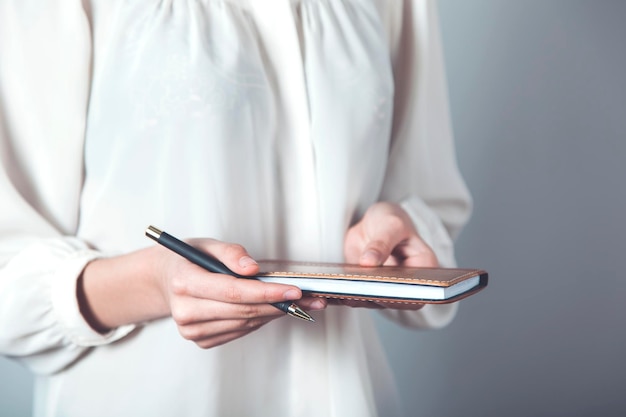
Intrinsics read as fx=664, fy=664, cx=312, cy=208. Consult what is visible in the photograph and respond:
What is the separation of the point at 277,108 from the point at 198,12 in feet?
0.43

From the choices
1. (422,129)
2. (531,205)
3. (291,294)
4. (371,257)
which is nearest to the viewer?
(291,294)

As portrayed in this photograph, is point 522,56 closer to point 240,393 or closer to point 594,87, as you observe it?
point 594,87

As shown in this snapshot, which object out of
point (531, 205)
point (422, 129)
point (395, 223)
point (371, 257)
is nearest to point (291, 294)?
point (371, 257)

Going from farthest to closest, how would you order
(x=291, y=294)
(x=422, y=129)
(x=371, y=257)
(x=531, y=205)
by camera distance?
1. (x=531, y=205)
2. (x=422, y=129)
3. (x=371, y=257)
4. (x=291, y=294)

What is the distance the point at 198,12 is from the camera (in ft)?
2.26

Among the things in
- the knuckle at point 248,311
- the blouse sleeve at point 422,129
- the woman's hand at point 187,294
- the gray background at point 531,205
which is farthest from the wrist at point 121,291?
the gray background at point 531,205

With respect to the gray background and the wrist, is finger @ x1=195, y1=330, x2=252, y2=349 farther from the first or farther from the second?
the gray background

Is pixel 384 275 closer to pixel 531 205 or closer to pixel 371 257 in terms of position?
pixel 371 257

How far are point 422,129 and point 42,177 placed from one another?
1.70ft

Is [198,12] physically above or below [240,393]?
above

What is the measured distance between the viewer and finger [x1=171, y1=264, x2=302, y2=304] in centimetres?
51

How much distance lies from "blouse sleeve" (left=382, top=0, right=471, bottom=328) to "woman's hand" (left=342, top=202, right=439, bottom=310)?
5.6 inches

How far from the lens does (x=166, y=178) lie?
67 cm

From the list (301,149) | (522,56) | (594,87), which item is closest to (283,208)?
(301,149)
